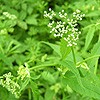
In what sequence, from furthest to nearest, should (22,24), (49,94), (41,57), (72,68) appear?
(22,24)
(41,57)
(49,94)
(72,68)

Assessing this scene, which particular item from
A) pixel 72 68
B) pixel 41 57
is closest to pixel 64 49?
pixel 72 68

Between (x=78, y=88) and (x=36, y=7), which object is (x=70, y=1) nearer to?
(x=36, y=7)

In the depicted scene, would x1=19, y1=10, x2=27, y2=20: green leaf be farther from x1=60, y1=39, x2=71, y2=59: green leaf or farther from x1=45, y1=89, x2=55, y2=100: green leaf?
x1=60, y1=39, x2=71, y2=59: green leaf

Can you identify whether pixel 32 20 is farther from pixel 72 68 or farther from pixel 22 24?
pixel 72 68

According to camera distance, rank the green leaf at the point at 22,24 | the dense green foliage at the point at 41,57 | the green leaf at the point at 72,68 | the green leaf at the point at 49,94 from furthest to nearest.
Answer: the green leaf at the point at 22,24 < the green leaf at the point at 49,94 < the dense green foliage at the point at 41,57 < the green leaf at the point at 72,68

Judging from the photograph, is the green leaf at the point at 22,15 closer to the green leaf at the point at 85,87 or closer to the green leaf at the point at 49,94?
the green leaf at the point at 49,94

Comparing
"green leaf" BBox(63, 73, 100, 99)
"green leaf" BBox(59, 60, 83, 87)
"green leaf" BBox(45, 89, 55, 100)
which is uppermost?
"green leaf" BBox(59, 60, 83, 87)

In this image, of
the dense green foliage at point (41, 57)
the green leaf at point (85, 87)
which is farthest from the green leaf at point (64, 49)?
the green leaf at point (85, 87)

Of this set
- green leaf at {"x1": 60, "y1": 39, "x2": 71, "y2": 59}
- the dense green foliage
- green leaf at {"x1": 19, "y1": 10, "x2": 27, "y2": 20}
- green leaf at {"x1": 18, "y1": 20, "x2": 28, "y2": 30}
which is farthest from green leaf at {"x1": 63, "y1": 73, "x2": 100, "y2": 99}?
green leaf at {"x1": 19, "y1": 10, "x2": 27, "y2": 20}

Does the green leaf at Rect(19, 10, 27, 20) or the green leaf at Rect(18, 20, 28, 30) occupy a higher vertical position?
the green leaf at Rect(19, 10, 27, 20)
